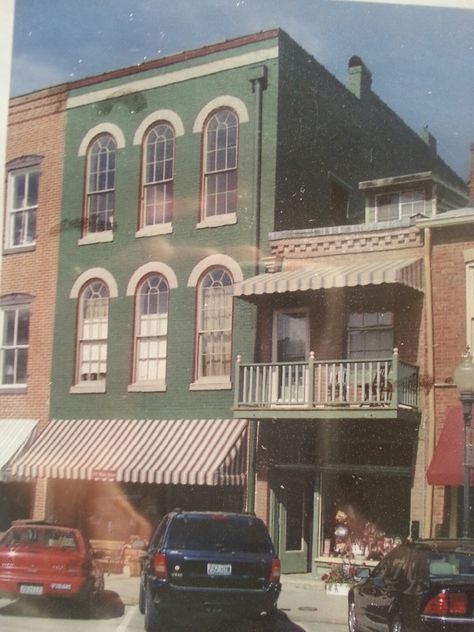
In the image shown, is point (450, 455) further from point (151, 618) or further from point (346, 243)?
point (151, 618)

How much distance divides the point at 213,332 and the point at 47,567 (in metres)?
7.16

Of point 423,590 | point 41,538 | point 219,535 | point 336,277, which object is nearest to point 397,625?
A: point 423,590

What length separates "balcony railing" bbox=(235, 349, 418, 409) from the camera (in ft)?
52.0

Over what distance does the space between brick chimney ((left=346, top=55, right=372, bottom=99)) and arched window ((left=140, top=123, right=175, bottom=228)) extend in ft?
13.9

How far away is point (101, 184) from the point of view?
20016 mm

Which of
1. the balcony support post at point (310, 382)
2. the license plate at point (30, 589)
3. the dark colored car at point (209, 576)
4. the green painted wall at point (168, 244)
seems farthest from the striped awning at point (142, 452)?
the dark colored car at point (209, 576)

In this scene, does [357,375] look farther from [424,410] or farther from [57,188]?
[57,188]

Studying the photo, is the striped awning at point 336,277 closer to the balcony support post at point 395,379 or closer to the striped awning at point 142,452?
the balcony support post at point 395,379

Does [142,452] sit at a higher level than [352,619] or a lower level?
higher

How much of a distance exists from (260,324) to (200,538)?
7.56 metres

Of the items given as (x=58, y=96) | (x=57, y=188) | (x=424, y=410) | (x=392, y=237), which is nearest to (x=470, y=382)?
(x=424, y=410)

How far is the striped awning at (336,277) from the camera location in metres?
16.1

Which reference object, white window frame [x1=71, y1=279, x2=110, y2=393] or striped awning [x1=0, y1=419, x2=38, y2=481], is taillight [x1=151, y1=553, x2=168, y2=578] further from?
white window frame [x1=71, y1=279, x2=110, y2=393]

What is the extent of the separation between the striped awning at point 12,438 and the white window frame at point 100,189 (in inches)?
158
